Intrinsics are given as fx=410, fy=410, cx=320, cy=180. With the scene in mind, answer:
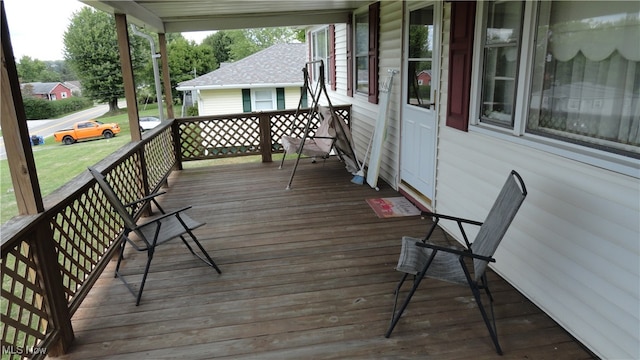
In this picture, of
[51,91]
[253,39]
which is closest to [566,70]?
[51,91]

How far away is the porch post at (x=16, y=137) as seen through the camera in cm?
194

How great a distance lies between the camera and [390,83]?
15.9 ft

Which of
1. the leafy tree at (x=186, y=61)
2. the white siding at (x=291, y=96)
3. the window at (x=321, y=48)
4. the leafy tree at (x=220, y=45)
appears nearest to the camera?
the window at (x=321, y=48)

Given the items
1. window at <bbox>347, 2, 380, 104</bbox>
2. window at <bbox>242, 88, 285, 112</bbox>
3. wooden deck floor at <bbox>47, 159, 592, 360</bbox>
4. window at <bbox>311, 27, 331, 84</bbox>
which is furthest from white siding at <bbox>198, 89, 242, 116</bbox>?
wooden deck floor at <bbox>47, 159, 592, 360</bbox>

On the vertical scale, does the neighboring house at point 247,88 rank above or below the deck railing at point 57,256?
above

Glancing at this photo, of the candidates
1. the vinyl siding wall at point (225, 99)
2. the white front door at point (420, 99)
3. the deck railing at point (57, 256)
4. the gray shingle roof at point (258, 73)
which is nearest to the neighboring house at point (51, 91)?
the deck railing at point (57, 256)

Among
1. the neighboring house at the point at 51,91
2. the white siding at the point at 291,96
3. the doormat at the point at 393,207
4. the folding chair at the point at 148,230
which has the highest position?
the neighboring house at the point at 51,91

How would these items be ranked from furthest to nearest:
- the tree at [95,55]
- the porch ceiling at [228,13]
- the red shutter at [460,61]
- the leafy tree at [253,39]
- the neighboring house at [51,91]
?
1. the leafy tree at [253,39]
2. the tree at [95,55]
3. the neighboring house at [51,91]
4. the porch ceiling at [228,13]
5. the red shutter at [460,61]

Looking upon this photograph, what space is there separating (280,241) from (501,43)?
233 centimetres

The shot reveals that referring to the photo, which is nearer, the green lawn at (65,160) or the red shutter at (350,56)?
the red shutter at (350,56)

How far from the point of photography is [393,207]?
14.5 ft

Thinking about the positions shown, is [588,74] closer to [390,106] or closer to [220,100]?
[390,106]

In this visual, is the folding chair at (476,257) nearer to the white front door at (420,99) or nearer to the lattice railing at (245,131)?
the white front door at (420,99)

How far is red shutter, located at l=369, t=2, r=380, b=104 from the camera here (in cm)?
539
